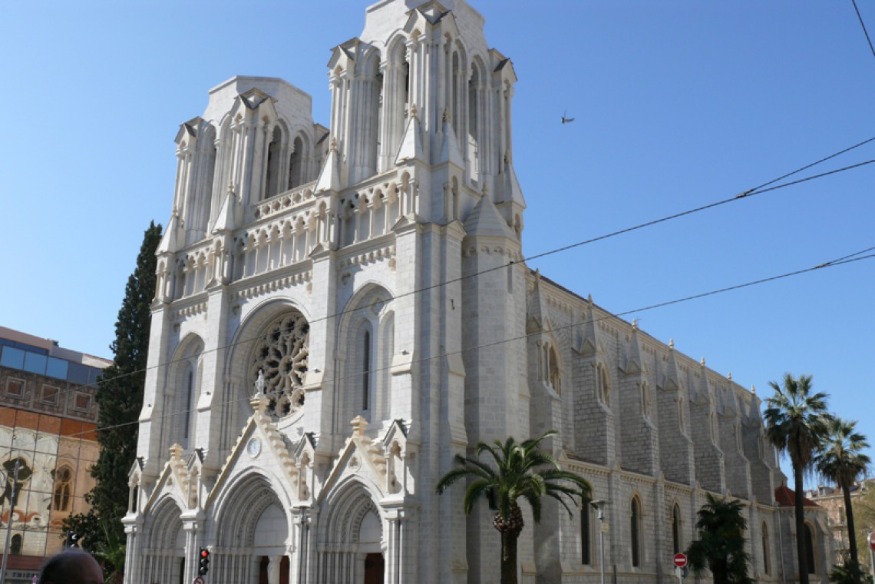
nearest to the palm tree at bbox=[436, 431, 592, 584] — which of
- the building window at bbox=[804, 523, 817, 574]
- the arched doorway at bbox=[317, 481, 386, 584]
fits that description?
the arched doorway at bbox=[317, 481, 386, 584]

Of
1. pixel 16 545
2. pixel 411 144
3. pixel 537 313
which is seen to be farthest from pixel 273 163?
pixel 16 545

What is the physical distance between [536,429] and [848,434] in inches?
1099

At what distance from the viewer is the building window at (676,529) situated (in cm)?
4122

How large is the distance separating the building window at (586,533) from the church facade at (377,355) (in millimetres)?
116

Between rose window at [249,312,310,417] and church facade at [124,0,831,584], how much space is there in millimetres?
102

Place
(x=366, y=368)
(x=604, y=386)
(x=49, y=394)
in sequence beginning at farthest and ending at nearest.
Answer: (x=49, y=394) → (x=604, y=386) → (x=366, y=368)

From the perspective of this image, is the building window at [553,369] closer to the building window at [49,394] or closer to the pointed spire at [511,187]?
the pointed spire at [511,187]

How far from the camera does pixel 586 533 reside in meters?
35.0

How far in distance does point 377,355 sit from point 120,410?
1805 cm

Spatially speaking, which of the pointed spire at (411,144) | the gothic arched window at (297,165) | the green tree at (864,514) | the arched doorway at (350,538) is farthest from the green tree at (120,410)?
the green tree at (864,514)

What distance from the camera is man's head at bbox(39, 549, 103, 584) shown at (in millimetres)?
3172

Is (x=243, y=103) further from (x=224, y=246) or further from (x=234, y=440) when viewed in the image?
(x=234, y=440)

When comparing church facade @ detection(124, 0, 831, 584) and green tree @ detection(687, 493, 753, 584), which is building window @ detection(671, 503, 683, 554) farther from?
green tree @ detection(687, 493, 753, 584)

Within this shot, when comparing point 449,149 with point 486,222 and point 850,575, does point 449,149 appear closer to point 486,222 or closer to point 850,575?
point 486,222
